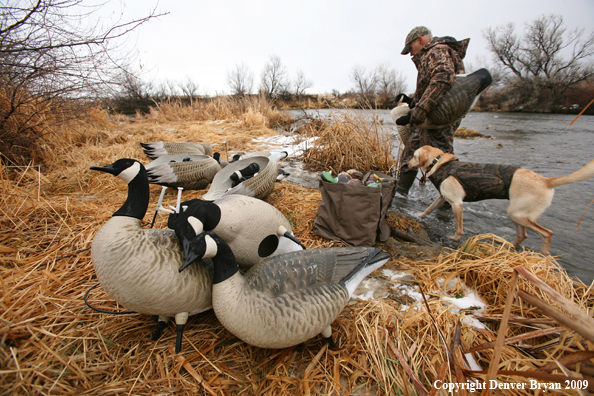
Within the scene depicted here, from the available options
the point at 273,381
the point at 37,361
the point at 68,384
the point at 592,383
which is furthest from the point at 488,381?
the point at 37,361

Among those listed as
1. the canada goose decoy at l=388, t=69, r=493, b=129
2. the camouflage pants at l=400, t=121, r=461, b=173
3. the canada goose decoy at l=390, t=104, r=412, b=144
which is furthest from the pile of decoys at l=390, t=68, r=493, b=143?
the canada goose decoy at l=390, t=104, r=412, b=144

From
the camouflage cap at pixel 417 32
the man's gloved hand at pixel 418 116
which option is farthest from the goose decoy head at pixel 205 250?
the camouflage cap at pixel 417 32

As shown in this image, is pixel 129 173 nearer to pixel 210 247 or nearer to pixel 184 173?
pixel 210 247

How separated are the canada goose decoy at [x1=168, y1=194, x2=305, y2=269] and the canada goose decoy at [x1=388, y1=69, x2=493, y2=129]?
3301 mm

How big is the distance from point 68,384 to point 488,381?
2.04 meters

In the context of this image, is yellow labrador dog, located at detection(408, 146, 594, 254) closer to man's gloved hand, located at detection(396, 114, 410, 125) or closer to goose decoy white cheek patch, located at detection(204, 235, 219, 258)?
man's gloved hand, located at detection(396, 114, 410, 125)

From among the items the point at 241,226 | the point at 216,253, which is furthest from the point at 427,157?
the point at 216,253

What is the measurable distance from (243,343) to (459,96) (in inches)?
174

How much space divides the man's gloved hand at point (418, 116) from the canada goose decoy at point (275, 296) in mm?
3356

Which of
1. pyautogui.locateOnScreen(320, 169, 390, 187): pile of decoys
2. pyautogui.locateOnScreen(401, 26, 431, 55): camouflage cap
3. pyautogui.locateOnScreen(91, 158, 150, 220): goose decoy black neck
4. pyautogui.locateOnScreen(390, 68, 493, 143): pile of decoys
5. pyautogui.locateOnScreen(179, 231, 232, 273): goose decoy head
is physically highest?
pyautogui.locateOnScreen(401, 26, 431, 55): camouflage cap

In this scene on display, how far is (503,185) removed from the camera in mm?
3006

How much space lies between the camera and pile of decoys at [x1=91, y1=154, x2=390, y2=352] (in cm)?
134

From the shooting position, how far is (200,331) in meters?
1.67

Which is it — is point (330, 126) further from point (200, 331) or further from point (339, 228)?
point (200, 331)
